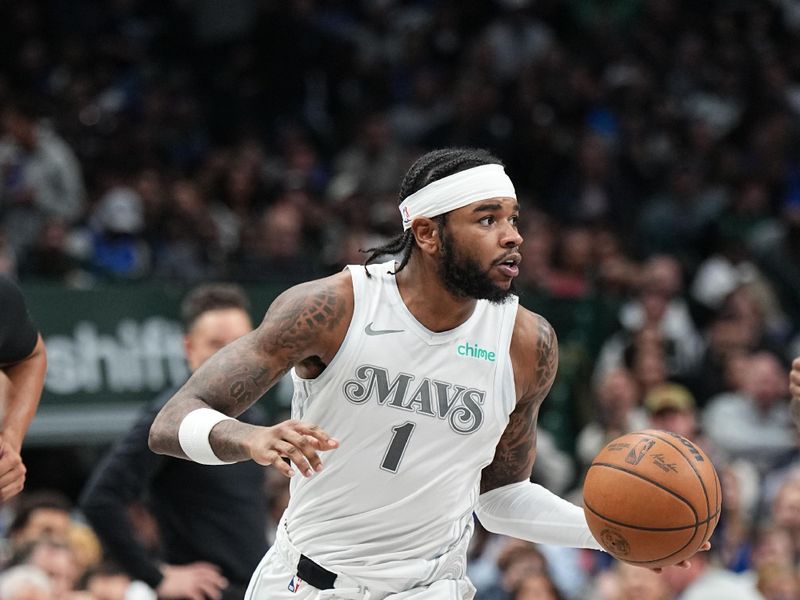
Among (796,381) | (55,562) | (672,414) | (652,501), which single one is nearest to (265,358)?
(652,501)

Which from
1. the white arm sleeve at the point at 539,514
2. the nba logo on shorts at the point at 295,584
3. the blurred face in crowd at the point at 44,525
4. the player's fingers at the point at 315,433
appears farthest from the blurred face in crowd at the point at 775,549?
the player's fingers at the point at 315,433

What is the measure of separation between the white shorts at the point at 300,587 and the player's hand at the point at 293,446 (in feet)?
2.80

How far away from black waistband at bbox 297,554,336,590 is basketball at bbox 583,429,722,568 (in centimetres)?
93

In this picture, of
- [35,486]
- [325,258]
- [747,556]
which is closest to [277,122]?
[325,258]

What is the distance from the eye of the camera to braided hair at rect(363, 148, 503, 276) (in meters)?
4.95

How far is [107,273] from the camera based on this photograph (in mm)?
11109

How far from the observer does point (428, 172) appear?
5.00 m

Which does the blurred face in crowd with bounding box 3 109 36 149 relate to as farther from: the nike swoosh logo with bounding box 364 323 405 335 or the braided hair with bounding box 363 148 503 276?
the nike swoosh logo with bounding box 364 323 405 335

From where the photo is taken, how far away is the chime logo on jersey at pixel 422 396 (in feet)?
15.7

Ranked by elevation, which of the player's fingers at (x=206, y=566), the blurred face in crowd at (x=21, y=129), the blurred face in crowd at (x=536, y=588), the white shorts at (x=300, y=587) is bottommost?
the blurred face in crowd at (x=536, y=588)

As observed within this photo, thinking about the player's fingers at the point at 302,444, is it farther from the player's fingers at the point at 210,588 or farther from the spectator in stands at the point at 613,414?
the spectator in stands at the point at 613,414

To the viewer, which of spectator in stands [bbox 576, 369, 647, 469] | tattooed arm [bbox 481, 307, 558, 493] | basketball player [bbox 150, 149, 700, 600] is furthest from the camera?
spectator in stands [bbox 576, 369, 647, 469]

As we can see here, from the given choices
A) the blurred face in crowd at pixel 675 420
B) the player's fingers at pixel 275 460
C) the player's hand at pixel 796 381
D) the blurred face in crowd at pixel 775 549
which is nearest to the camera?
the player's fingers at pixel 275 460

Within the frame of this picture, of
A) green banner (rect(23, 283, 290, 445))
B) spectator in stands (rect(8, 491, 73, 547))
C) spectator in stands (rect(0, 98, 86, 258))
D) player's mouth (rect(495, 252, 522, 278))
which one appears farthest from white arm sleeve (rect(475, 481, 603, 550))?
spectator in stands (rect(0, 98, 86, 258))
